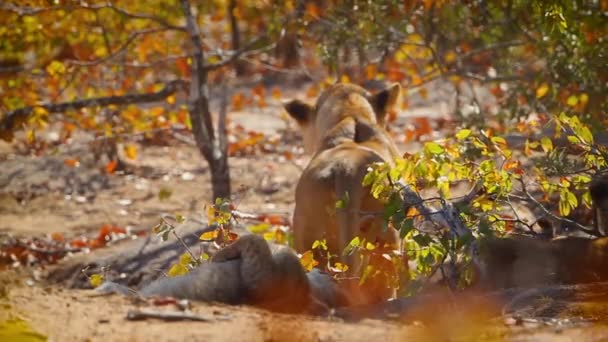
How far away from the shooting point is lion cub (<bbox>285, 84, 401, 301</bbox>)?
6.57 metres

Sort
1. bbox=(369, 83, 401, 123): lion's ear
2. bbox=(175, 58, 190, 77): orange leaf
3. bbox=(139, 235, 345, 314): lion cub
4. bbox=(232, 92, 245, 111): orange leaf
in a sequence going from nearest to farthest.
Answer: bbox=(139, 235, 345, 314): lion cub, bbox=(369, 83, 401, 123): lion's ear, bbox=(175, 58, 190, 77): orange leaf, bbox=(232, 92, 245, 111): orange leaf

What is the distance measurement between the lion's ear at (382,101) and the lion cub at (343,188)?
0.37m

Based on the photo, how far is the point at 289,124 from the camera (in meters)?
14.1

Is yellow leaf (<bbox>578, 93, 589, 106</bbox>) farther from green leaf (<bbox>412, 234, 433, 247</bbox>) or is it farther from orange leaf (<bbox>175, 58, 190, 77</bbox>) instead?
orange leaf (<bbox>175, 58, 190, 77</bbox>)

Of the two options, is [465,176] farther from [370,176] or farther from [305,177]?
[305,177]

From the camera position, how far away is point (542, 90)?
9.05 metres

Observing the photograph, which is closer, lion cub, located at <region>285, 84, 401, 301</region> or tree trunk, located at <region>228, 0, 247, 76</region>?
lion cub, located at <region>285, 84, 401, 301</region>

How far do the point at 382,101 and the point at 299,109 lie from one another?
2.18 ft

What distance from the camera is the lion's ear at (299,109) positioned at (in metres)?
8.67

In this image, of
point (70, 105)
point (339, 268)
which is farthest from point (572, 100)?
point (70, 105)

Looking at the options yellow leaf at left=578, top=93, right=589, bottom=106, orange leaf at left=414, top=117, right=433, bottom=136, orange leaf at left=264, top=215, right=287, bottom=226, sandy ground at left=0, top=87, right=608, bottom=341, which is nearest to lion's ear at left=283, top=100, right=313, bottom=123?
sandy ground at left=0, top=87, right=608, bottom=341

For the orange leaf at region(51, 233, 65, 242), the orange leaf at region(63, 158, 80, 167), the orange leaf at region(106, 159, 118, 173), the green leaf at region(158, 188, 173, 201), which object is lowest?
the orange leaf at region(51, 233, 65, 242)

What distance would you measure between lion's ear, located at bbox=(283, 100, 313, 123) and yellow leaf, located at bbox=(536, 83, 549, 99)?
193 cm

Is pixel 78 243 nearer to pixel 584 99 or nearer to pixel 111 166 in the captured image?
pixel 111 166
